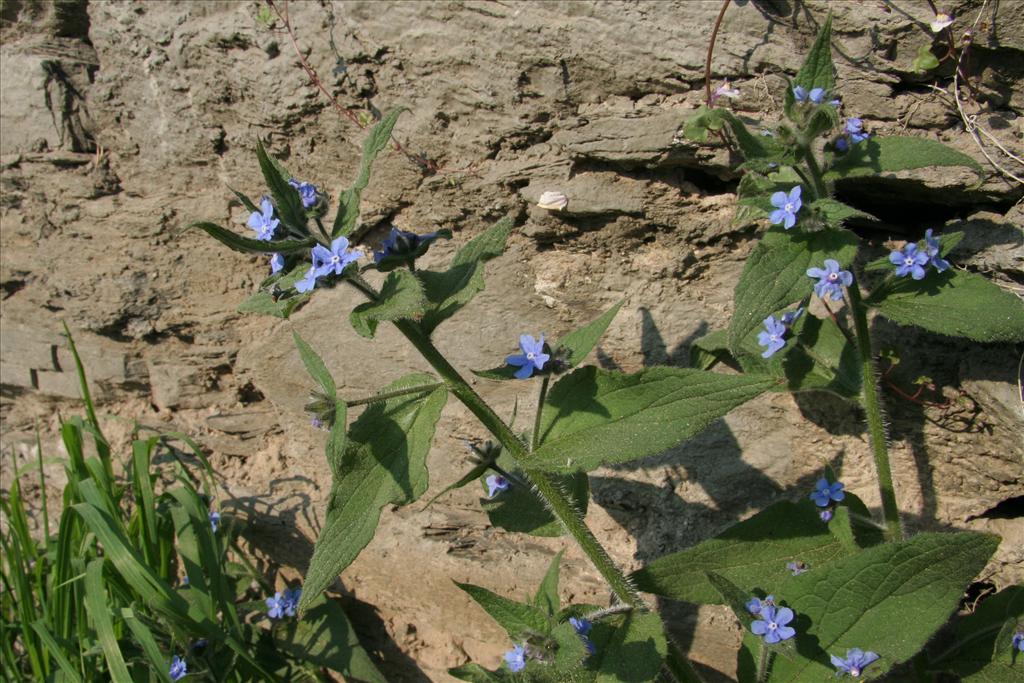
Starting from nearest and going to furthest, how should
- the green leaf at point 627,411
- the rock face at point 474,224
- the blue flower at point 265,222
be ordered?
the blue flower at point 265,222
the green leaf at point 627,411
the rock face at point 474,224

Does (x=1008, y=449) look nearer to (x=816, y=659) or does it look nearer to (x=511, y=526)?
(x=816, y=659)

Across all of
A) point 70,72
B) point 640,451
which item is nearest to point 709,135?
point 640,451

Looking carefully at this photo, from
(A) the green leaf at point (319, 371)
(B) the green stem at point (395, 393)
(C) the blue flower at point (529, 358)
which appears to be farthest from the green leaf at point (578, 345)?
(A) the green leaf at point (319, 371)

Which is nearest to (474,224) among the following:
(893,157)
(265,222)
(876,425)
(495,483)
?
(495,483)

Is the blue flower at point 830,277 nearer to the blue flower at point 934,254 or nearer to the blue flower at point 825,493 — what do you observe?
the blue flower at point 934,254

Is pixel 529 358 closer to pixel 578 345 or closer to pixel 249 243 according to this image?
pixel 578 345

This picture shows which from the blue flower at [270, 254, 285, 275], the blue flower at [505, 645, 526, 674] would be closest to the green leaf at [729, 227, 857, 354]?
the blue flower at [505, 645, 526, 674]

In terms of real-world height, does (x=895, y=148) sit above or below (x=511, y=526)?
above
